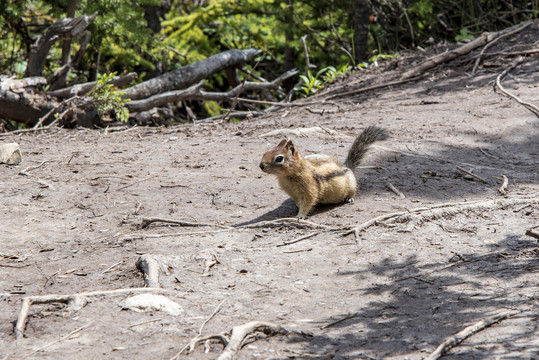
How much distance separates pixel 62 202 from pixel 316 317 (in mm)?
2715

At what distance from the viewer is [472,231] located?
165 inches

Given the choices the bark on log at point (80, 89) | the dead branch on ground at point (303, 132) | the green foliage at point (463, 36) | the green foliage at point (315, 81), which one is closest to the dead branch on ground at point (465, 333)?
the dead branch on ground at point (303, 132)

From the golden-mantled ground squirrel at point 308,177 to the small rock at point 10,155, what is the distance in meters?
2.71

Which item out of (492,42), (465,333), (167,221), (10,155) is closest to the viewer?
(465,333)

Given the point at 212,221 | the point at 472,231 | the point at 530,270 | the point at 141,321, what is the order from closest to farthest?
the point at 141,321, the point at 530,270, the point at 472,231, the point at 212,221

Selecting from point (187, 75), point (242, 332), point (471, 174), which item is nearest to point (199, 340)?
point (242, 332)

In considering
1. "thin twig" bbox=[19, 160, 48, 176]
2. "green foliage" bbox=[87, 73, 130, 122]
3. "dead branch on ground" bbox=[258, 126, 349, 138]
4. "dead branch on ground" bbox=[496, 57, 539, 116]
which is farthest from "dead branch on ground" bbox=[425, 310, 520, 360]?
"green foliage" bbox=[87, 73, 130, 122]

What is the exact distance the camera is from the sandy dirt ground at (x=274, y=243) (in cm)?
275

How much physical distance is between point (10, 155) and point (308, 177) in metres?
2.98

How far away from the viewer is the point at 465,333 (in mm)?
2621

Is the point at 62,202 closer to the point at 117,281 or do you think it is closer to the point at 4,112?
the point at 117,281

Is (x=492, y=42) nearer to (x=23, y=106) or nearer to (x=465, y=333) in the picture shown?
(x=23, y=106)

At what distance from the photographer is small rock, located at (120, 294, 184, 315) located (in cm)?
300

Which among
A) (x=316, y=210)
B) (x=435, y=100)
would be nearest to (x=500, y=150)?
(x=435, y=100)
